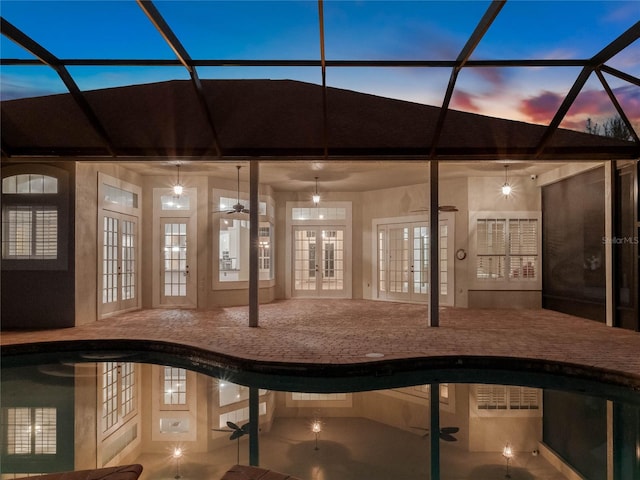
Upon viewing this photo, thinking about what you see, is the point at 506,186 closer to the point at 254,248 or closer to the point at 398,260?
the point at 398,260

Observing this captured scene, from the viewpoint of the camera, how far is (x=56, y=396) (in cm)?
498

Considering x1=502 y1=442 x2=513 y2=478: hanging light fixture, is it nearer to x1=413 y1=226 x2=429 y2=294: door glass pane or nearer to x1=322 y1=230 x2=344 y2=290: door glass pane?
x1=413 y1=226 x2=429 y2=294: door glass pane

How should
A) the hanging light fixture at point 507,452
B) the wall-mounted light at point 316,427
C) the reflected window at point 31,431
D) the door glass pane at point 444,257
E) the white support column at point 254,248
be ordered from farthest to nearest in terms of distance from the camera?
the door glass pane at point 444,257 → the white support column at point 254,248 → the wall-mounted light at point 316,427 → the reflected window at point 31,431 → the hanging light fixture at point 507,452

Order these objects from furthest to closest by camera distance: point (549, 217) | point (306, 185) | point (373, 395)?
point (306, 185) → point (549, 217) → point (373, 395)

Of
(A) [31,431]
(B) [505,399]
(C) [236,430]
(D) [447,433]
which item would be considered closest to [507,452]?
(D) [447,433]

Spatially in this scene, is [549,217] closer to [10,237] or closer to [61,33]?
[61,33]

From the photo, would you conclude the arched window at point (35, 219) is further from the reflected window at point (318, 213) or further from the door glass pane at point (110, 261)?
the reflected window at point (318, 213)

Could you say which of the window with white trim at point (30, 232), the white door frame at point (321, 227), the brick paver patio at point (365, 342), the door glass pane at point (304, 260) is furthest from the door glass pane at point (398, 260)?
the window with white trim at point (30, 232)

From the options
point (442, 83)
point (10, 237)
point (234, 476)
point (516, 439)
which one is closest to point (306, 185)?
point (442, 83)

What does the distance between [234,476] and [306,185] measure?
971cm

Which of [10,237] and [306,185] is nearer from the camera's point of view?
[10,237]

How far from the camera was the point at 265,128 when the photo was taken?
7.23 m

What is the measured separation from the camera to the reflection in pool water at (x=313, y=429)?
11.3ft

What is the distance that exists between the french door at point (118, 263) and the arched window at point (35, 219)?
3.19 feet
